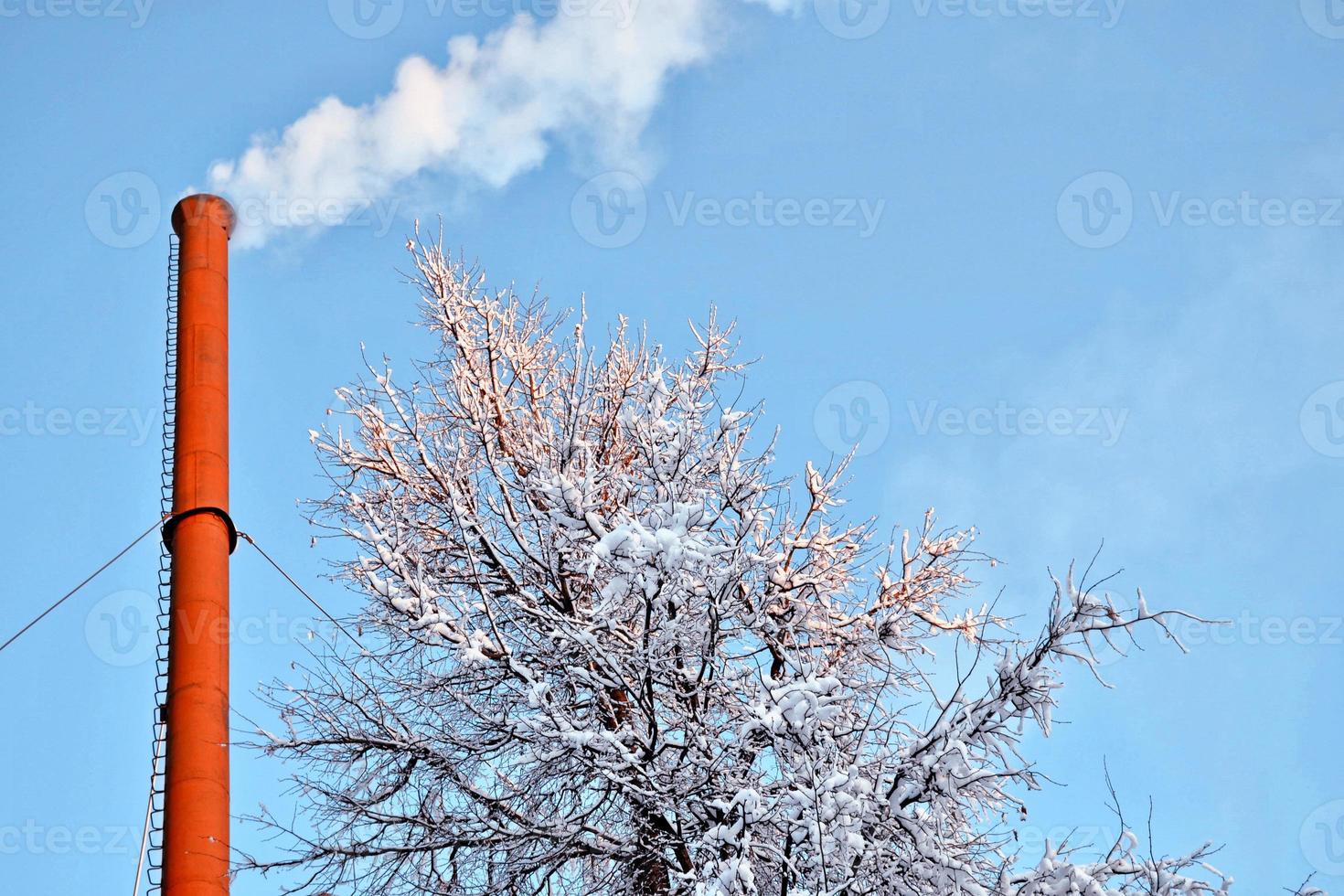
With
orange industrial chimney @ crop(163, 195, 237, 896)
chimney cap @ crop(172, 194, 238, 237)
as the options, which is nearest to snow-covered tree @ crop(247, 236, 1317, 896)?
orange industrial chimney @ crop(163, 195, 237, 896)

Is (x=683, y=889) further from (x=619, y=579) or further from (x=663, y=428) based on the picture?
(x=663, y=428)

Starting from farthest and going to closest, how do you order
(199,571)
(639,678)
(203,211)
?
1. (203,211)
2. (199,571)
3. (639,678)

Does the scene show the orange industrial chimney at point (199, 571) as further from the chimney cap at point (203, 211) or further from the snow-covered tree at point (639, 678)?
the snow-covered tree at point (639, 678)

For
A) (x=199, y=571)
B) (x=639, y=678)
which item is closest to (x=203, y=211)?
(x=199, y=571)

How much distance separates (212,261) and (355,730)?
1218cm

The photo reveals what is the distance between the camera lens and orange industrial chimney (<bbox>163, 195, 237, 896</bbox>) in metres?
12.9

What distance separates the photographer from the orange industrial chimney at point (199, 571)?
42.2 ft

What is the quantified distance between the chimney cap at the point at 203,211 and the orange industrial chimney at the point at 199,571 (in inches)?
0.7

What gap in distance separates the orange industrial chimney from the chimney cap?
0.02 meters

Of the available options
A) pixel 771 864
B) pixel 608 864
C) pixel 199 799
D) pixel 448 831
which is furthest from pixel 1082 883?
pixel 199 799

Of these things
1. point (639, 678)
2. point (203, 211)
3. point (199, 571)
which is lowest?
point (639, 678)

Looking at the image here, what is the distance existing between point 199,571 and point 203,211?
19.6 ft

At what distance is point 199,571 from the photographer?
49.1 ft

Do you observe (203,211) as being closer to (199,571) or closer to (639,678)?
(199,571)
